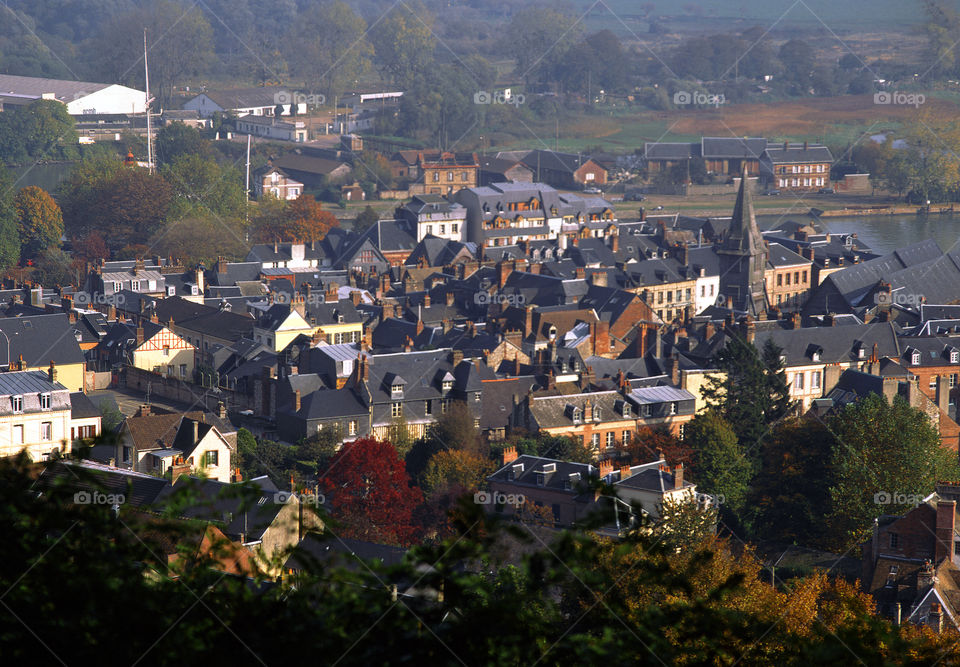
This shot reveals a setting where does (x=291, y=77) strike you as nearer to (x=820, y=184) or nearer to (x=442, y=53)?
(x=442, y=53)

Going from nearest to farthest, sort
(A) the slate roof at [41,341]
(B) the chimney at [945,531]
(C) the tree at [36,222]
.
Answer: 1. (B) the chimney at [945,531]
2. (A) the slate roof at [41,341]
3. (C) the tree at [36,222]

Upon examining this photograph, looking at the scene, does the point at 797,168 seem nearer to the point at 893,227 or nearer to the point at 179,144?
the point at 893,227

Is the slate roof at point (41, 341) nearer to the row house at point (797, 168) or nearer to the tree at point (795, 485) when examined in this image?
the tree at point (795, 485)

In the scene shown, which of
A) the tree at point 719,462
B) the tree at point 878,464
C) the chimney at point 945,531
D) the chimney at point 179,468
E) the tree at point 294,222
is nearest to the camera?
the chimney at point 945,531

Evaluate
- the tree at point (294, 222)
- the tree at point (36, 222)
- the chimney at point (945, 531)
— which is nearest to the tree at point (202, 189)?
the tree at point (294, 222)

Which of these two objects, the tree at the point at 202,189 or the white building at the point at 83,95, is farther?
the white building at the point at 83,95

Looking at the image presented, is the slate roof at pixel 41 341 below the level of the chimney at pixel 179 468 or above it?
above
